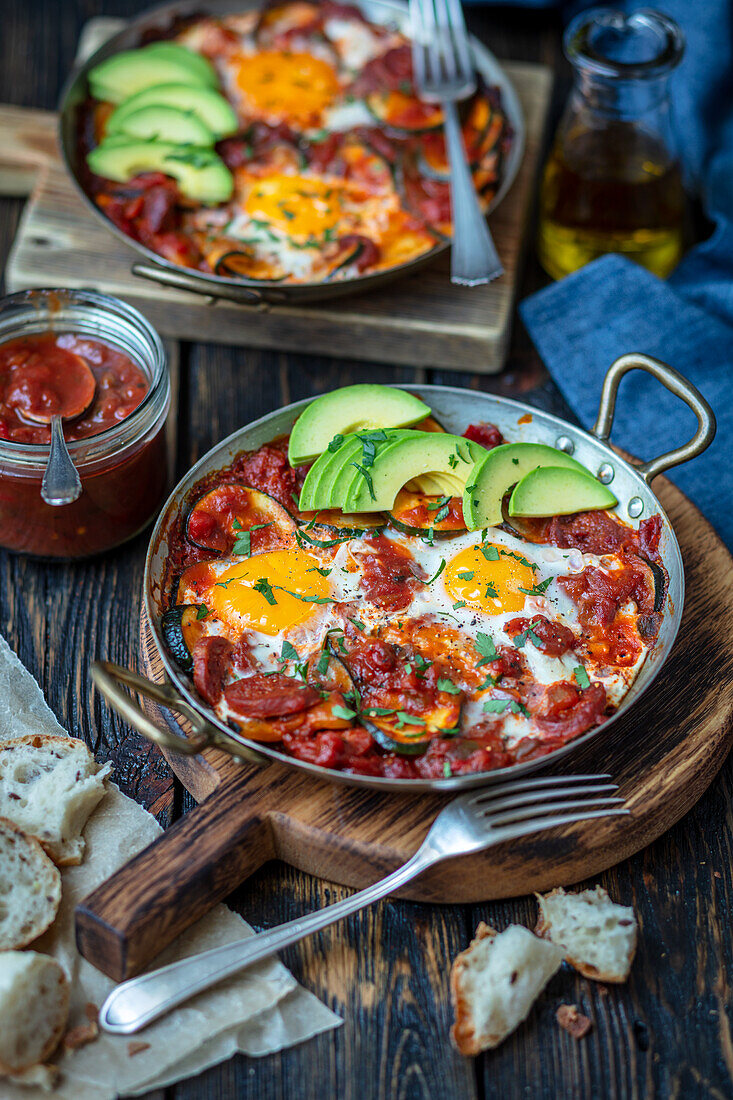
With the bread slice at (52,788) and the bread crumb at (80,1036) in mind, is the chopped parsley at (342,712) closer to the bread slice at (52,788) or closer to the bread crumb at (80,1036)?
the bread slice at (52,788)

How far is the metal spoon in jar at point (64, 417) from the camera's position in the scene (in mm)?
3889

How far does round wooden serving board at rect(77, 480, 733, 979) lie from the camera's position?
3.23m

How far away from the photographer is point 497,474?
4.04m

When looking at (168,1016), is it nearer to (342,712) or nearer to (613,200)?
(342,712)

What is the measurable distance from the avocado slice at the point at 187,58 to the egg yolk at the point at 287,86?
0.51ft

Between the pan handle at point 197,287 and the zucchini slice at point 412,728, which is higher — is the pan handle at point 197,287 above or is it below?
above

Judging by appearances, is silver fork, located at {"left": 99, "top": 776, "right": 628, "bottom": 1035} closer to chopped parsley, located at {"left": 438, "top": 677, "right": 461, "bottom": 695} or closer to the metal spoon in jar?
chopped parsley, located at {"left": 438, "top": 677, "right": 461, "bottom": 695}

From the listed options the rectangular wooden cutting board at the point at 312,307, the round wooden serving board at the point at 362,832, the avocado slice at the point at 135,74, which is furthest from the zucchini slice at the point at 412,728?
the avocado slice at the point at 135,74

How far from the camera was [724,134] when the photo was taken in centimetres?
581

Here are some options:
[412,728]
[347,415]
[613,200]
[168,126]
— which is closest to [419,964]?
[412,728]

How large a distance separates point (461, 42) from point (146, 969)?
450cm

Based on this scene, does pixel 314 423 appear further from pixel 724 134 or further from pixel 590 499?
pixel 724 134

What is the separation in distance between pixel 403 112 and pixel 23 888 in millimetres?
4065

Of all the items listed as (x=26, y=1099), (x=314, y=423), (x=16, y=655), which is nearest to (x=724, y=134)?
(x=314, y=423)
